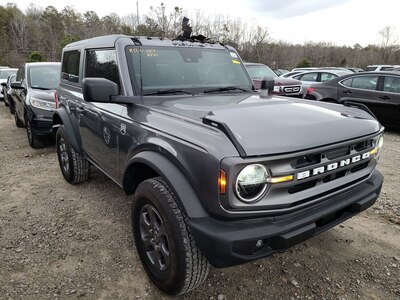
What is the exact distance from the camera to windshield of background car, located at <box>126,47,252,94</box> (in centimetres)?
299

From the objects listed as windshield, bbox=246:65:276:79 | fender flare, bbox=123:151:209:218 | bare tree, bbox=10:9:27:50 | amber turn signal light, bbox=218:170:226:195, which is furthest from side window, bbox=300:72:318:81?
bare tree, bbox=10:9:27:50

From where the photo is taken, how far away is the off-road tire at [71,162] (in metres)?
4.23

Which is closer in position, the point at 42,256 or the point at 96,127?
the point at 42,256

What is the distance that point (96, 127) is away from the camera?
3.40 meters

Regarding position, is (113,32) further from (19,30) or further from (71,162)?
(71,162)

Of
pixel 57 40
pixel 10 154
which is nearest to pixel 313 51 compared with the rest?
pixel 57 40

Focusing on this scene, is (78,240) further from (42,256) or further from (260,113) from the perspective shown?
(260,113)

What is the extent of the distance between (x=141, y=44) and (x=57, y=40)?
43.2m

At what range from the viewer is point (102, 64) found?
338cm

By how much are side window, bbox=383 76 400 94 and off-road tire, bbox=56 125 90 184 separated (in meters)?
7.08

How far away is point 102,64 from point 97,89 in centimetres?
96

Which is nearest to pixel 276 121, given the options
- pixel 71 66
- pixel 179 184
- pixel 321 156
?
pixel 321 156

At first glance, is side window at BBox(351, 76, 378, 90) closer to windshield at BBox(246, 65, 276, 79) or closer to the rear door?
windshield at BBox(246, 65, 276, 79)

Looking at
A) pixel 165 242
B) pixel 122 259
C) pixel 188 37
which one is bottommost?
pixel 122 259
